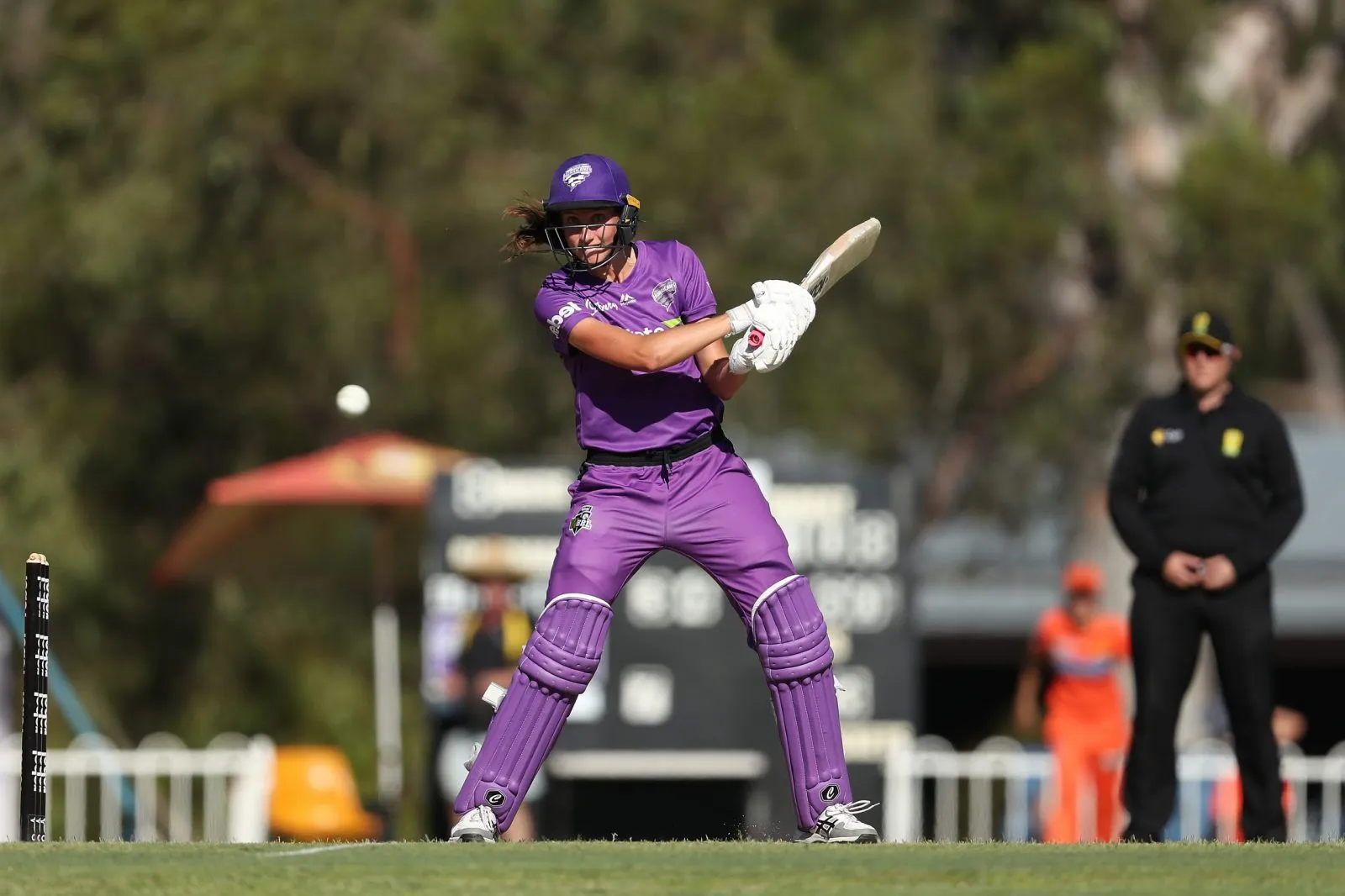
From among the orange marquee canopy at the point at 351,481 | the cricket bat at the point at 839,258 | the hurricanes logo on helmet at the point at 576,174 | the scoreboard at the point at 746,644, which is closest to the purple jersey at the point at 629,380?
the hurricanes logo on helmet at the point at 576,174

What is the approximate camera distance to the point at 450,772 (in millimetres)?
14672

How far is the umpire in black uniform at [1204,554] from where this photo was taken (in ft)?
31.0

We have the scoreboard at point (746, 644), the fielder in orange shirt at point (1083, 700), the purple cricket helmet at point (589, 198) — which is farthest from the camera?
the scoreboard at point (746, 644)

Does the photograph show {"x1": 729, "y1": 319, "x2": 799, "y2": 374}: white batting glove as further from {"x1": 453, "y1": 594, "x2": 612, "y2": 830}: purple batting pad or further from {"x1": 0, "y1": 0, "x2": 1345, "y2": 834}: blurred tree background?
{"x1": 0, "y1": 0, "x2": 1345, "y2": 834}: blurred tree background

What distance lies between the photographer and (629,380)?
7.66 m

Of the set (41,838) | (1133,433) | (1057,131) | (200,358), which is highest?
(1057,131)

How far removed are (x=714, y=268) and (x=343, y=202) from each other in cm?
288

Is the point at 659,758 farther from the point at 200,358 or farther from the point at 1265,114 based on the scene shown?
the point at 1265,114

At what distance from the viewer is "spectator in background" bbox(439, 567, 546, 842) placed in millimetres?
14438

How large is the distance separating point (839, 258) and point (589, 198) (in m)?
0.79

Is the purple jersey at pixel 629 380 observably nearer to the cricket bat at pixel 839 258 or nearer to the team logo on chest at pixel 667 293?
the team logo on chest at pixel 667 293

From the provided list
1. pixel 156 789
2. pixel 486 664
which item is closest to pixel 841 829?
pixel 486 664

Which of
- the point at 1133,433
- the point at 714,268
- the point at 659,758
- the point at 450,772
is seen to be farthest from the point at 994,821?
the point at 1133,433

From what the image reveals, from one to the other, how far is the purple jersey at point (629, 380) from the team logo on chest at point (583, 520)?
0.60 feet
